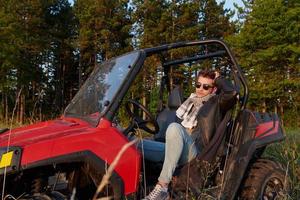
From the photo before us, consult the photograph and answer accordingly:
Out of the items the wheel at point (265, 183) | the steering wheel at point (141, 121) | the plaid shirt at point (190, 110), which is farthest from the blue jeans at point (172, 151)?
the wheel at point (265, 183)

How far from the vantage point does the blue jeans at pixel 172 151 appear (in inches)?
158

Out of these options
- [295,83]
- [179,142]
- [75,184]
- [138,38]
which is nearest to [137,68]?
[179,142]

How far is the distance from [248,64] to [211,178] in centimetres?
3588

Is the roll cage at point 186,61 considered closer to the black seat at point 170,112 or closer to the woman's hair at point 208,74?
the woman's hair at point 208,74

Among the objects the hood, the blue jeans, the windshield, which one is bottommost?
the blue jeans

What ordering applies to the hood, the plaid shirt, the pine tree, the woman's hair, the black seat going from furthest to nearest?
1. the pine tree
2. the black seat
3. the woman's hair
4. the plaid shirt
5. the hood

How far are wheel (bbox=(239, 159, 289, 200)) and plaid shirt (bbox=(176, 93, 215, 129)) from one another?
2.33 feet

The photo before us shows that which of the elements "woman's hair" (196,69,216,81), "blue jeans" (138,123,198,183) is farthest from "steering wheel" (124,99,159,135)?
"woman's hair" (196,69,216,81)

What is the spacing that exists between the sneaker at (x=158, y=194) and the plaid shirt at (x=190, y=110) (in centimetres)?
96

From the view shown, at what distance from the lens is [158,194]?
12.7 feet

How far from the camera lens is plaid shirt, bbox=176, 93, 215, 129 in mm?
4730

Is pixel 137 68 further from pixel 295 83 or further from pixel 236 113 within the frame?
pixel 295 83

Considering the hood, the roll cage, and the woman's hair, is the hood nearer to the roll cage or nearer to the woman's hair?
the roll cage

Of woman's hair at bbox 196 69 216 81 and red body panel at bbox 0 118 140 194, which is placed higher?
woman's hair at bbox 196 69 216 81
